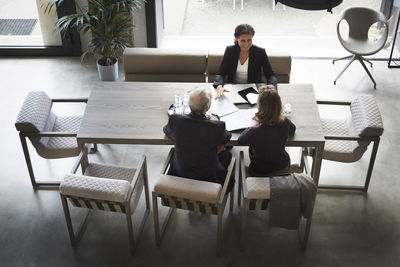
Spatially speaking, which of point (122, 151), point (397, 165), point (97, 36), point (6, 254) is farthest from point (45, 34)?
point (397, 165)

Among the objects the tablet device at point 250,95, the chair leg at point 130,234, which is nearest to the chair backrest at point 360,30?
the tablet device at point 250,95

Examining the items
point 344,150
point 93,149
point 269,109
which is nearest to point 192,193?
point 269,109

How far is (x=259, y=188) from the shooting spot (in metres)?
3.67

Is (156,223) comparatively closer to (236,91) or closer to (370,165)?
(236,91)

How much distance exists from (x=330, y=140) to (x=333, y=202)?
1.83 ft

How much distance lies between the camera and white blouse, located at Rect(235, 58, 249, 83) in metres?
4.97

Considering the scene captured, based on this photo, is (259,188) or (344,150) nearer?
(259,188)

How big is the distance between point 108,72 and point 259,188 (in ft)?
10.9

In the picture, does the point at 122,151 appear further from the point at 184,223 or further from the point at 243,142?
the point at 243,142

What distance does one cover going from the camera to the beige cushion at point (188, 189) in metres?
3.67

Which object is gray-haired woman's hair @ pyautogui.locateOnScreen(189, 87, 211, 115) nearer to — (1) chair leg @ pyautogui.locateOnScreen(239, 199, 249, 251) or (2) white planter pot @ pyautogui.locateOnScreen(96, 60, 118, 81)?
(1) chair leg @ pyautogui.locateOnScreen(239, 199, 249, 251)

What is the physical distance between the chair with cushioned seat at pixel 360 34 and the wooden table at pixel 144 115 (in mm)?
2058

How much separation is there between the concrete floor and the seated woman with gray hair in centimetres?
62

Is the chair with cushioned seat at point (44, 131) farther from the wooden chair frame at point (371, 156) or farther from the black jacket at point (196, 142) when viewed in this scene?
the wooden chair frame at point (371, 156)
